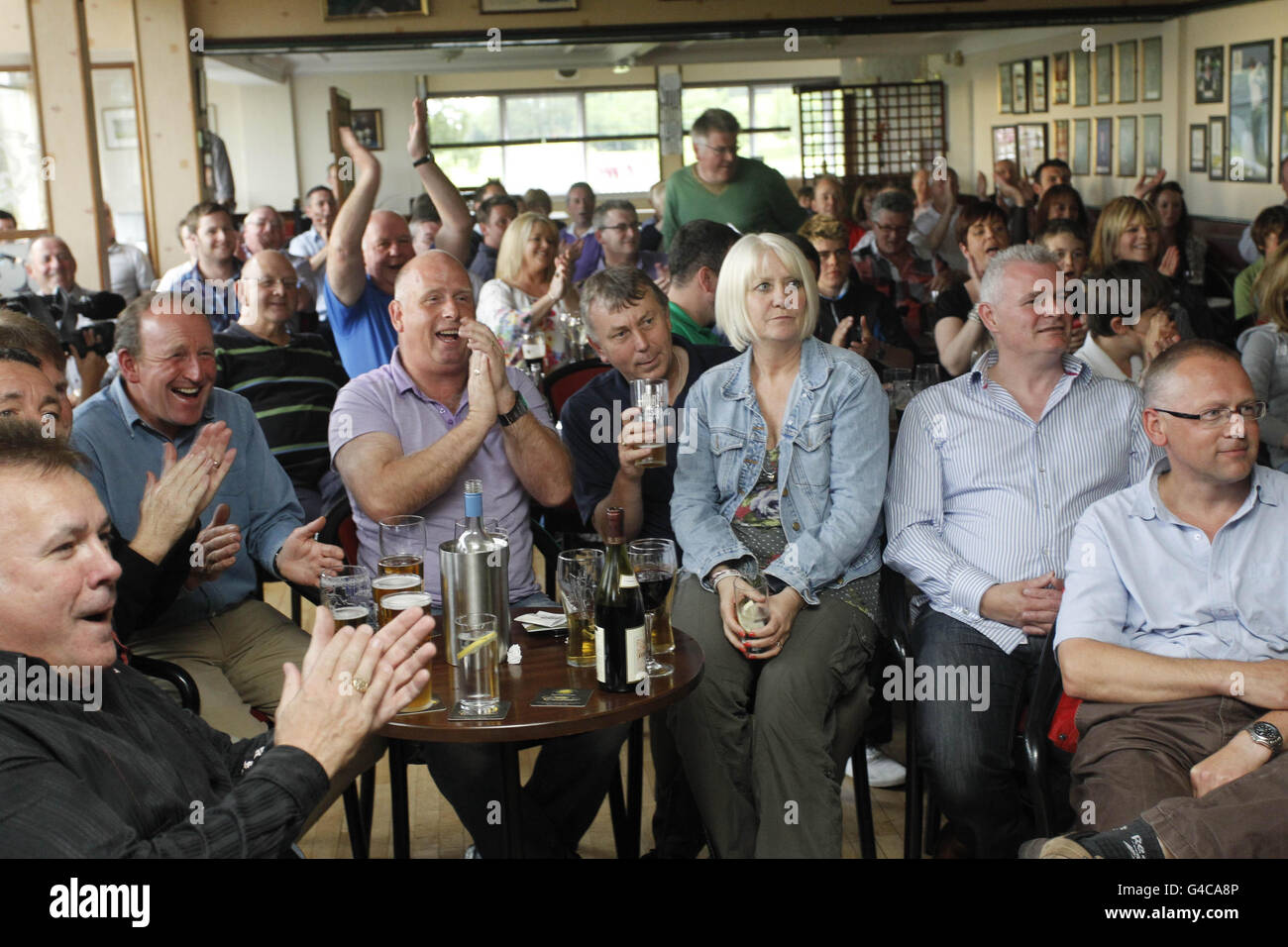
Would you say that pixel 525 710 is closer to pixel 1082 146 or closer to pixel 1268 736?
pixel 1268 736

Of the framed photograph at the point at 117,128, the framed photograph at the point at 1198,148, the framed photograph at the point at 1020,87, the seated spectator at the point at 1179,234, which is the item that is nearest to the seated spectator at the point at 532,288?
the seated spectator at the point at 1179,234

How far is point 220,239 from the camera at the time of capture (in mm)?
5582

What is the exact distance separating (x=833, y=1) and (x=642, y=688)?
23.7 feet

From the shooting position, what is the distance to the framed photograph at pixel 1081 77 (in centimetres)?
1189

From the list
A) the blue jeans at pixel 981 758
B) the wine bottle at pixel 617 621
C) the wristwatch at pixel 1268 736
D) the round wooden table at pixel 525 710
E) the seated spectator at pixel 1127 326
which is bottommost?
the blue jeans at pixel 981 758

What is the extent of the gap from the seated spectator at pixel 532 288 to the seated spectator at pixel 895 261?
167 cm

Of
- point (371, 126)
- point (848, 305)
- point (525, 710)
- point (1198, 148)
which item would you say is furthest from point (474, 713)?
point (371, 126)

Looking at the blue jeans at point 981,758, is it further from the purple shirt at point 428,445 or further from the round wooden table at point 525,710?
the purple shirt at point 428,445

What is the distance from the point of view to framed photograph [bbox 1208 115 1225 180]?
30.8 feet

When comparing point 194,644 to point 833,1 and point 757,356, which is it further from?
point 833,1

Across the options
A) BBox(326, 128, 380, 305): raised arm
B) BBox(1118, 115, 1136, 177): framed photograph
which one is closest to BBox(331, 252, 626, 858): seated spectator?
BBox(326, 128, 380, 305): raised arm

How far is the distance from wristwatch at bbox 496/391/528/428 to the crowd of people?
0.04 feet

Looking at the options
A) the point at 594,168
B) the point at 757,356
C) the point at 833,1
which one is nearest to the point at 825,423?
the point at 757,356

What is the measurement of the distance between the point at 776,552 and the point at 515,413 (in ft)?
2.19
